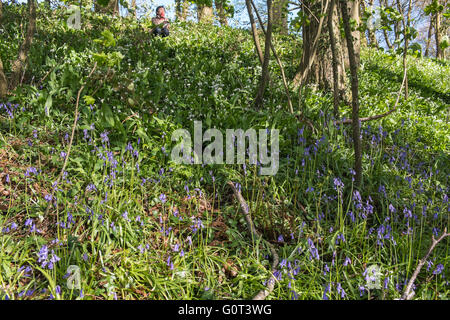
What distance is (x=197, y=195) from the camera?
3379 mm

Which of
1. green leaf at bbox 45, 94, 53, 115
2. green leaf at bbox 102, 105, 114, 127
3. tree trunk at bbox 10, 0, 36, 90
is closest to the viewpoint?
green leaf at bbox 102, 105, 114, 127

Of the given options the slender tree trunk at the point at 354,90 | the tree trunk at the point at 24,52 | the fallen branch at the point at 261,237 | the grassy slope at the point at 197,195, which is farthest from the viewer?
the tree trunk at the point at 24,52

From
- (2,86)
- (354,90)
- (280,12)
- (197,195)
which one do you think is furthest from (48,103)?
(280,12)

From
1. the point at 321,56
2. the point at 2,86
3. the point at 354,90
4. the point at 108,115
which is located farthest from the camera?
the point at 321,56

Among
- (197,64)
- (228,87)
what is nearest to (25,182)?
(228,87)

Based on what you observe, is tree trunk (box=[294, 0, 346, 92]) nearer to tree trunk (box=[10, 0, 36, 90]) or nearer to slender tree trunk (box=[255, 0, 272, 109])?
slender tree trunk (box=[255, 0, 272, 109])

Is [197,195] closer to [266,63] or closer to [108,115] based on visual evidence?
[108,115]

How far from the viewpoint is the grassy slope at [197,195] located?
2439 millimetres

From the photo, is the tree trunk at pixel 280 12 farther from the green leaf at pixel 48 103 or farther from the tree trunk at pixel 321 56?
the green leaf at pixel 48 103

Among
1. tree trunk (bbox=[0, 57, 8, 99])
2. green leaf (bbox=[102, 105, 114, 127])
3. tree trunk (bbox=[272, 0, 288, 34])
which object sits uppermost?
tree trunk (bbox=[272, 0, 288, 34])

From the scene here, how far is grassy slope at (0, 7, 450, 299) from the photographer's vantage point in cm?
244

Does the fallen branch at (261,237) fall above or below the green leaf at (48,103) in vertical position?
below

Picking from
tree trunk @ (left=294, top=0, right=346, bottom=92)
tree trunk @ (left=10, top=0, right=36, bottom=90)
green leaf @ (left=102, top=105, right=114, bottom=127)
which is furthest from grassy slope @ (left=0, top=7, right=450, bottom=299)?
tree trunk @ (left=294, top=0, right=346, bottom=92)

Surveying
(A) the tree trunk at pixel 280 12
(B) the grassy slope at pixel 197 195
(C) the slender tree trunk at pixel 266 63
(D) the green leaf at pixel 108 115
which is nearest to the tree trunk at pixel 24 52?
(B) the grassy slope at pixel 197 195
